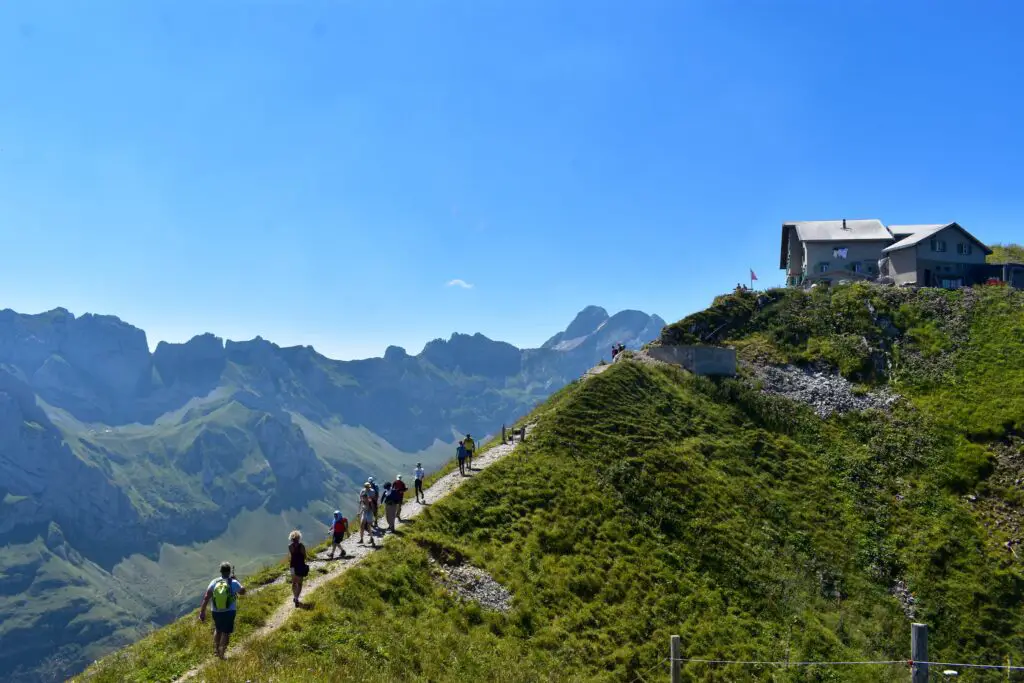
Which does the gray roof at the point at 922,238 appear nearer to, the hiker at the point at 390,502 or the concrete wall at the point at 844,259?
the concrete wall at the point at 844,259

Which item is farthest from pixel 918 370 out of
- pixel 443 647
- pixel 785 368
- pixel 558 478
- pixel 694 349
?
pixel 443 647

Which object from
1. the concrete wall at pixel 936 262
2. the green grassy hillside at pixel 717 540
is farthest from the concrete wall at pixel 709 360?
the concrete wall at pixel 936 262

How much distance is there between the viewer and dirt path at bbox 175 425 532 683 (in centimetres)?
2097

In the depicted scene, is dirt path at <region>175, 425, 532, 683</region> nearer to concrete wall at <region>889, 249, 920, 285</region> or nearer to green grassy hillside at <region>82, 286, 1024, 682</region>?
green grassy hillside at <region>82, 286, 1024, 682</region>

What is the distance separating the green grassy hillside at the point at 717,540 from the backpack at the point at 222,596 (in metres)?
1.76

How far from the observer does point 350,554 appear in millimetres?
29406

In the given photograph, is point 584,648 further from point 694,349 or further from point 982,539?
point 694,349

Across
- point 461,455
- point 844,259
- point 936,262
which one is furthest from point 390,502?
point 936,262

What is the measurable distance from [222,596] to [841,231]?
89.8 m

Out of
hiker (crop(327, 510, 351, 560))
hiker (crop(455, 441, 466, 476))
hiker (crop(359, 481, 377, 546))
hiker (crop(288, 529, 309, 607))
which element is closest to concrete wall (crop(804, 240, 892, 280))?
hiker (crop(455, 441, 466, 476))

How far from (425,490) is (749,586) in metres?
20.6

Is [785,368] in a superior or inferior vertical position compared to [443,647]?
superior

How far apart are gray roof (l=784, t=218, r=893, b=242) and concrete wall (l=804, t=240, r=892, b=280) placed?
0.69m

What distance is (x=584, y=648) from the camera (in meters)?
27.3
